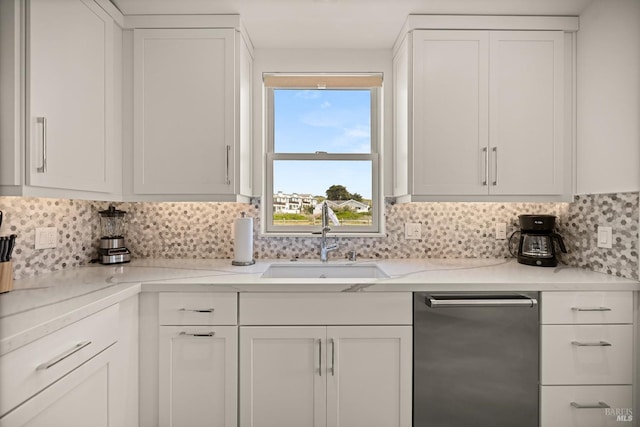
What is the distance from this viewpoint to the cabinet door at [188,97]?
1.91 metres

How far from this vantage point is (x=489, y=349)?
163 cm

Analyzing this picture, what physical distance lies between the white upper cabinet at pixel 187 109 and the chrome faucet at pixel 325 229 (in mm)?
641

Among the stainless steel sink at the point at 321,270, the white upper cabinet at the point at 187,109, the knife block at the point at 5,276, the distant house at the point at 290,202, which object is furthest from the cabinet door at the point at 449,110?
the knife block at the point at 5,276


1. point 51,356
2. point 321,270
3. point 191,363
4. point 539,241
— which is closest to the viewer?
point 51,356

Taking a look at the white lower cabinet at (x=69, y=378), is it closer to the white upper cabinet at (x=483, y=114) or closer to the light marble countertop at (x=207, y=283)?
the light marble countertop at (x=207, y=283)

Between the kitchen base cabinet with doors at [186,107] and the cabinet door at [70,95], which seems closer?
the cabinet door at [70,95]

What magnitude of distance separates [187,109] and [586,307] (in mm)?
2295

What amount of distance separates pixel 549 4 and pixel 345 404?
2.37 meters

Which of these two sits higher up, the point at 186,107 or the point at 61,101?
the point at 186,107

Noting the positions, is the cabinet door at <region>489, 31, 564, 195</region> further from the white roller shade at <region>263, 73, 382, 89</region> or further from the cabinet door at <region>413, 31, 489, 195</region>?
the white roller shade at <region>263, 73, 382, 89</region>

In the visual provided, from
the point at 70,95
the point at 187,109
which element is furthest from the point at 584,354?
the point at 70,95

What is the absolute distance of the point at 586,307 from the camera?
1630 mm

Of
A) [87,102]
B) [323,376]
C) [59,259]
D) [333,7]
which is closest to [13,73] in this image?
[87,102]

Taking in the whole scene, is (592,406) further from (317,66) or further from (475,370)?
(317,66)
